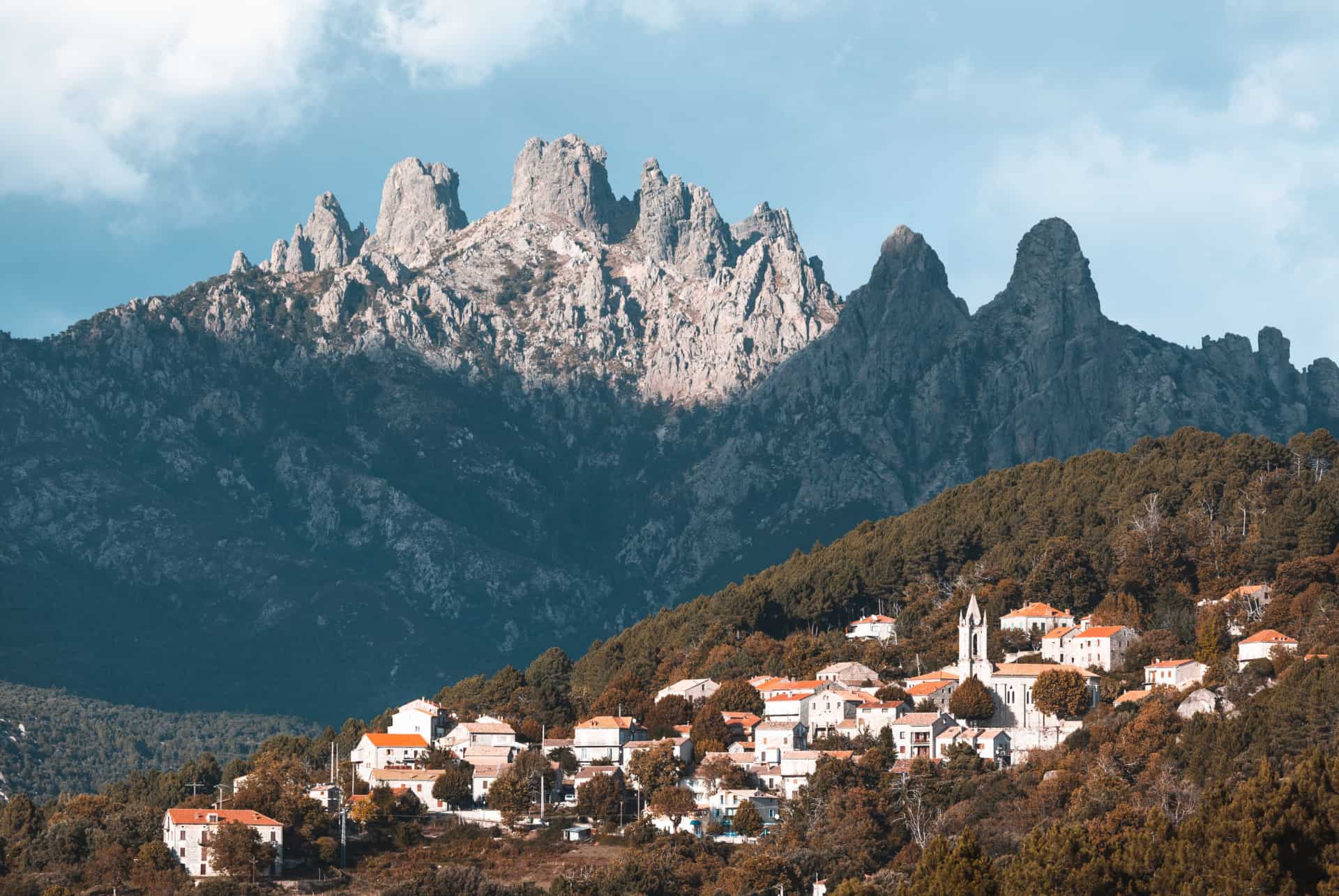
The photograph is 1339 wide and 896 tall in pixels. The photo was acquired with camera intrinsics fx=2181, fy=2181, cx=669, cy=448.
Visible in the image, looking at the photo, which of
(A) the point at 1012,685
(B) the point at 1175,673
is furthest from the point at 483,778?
(B) the point at 1175,673

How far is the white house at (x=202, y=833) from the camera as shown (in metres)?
106

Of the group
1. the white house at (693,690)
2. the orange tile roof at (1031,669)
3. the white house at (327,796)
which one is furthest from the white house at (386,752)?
the orange tile roof at (1031,669)

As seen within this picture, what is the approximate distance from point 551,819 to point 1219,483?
62.9 m

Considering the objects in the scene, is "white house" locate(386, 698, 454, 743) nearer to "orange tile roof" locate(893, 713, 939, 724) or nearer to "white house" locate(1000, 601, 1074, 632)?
"orange tile roof" locate(893, 713, 939, 724)

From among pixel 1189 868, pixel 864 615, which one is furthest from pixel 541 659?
pixel 1189 868

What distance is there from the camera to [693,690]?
13838 centimetres

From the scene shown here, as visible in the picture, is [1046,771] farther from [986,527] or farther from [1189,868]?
[986,527]

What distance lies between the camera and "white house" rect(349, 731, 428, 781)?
129000mm

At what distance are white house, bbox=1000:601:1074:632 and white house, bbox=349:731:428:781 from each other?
3844 centimetres

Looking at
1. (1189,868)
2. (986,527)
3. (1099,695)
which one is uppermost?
(986,527)

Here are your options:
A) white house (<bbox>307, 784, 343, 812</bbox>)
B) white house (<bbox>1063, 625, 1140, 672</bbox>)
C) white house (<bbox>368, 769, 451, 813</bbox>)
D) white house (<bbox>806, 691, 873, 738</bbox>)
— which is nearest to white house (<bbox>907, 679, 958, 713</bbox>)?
white house (<bbox>806, 691, 873, 738</bbox>)

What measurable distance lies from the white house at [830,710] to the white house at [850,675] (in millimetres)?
5763

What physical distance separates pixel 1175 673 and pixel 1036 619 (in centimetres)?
1806

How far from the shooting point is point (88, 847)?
362 feet
